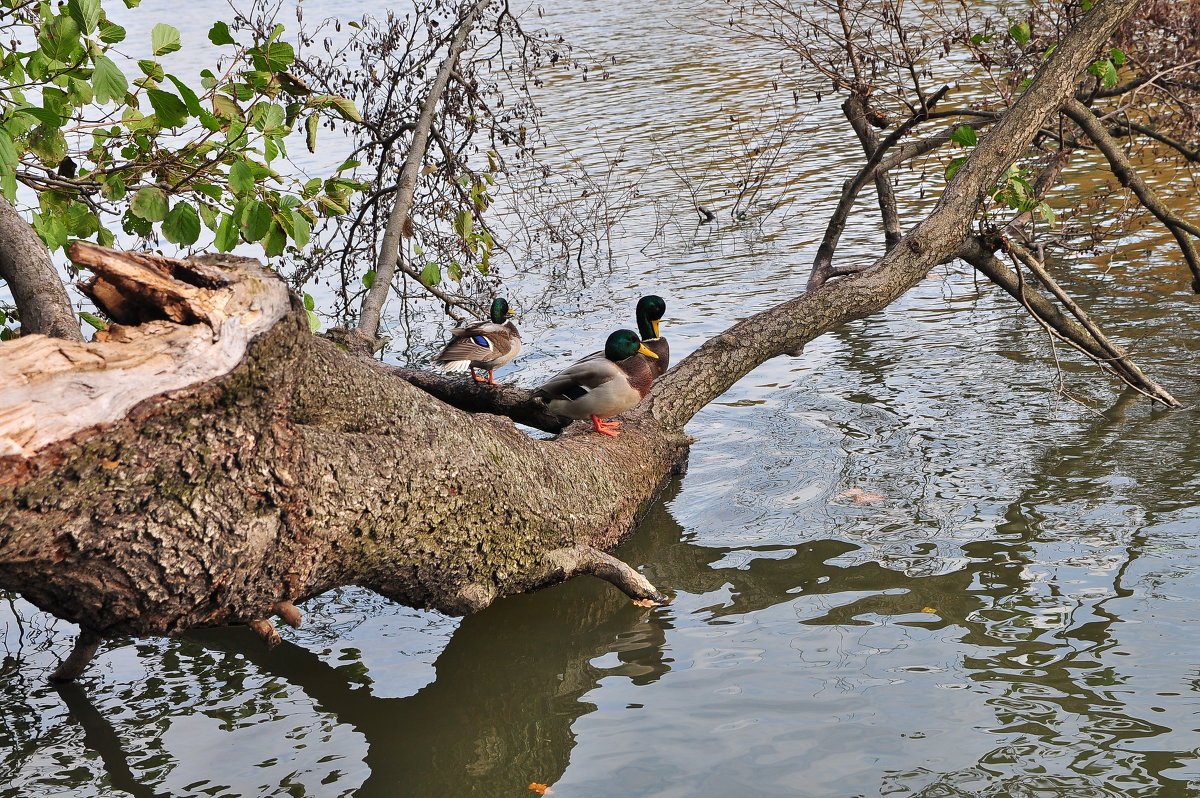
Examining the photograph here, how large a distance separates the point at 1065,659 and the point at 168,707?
373 centimetres

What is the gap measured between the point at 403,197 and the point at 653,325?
1988 millimetres

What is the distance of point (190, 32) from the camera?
24391 millimetres

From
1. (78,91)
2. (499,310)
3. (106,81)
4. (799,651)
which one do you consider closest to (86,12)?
(106,81)

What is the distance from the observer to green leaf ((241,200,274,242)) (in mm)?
4012

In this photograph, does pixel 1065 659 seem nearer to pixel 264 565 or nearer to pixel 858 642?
pixel 858 642

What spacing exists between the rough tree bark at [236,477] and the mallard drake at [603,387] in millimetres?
1011

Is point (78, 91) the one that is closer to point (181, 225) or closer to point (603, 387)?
point (181, 225)

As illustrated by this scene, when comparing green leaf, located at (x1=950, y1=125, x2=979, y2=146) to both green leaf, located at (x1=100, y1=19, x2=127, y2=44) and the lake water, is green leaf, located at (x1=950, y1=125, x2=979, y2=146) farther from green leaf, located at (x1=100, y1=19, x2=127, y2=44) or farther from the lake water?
green leaf, located at (x1=100, y1=19, x2=127, y2=44)

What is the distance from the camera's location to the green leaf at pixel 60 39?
3.76 m

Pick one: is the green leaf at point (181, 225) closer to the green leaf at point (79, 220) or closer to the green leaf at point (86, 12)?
the green leaf at point (86, 12)

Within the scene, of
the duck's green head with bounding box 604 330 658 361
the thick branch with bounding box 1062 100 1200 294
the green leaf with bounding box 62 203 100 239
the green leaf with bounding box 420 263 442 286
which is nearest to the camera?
the green leaf with bounding box 62 203 100 239

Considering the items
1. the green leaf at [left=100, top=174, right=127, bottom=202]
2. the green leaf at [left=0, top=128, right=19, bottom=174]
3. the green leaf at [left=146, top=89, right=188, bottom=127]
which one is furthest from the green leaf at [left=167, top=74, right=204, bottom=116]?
the green leaf at [left=100, top=174, right=127, bottom=202]

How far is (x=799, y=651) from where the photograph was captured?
15.0 ft

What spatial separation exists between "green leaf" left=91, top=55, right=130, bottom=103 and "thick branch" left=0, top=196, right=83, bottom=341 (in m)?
1.07
